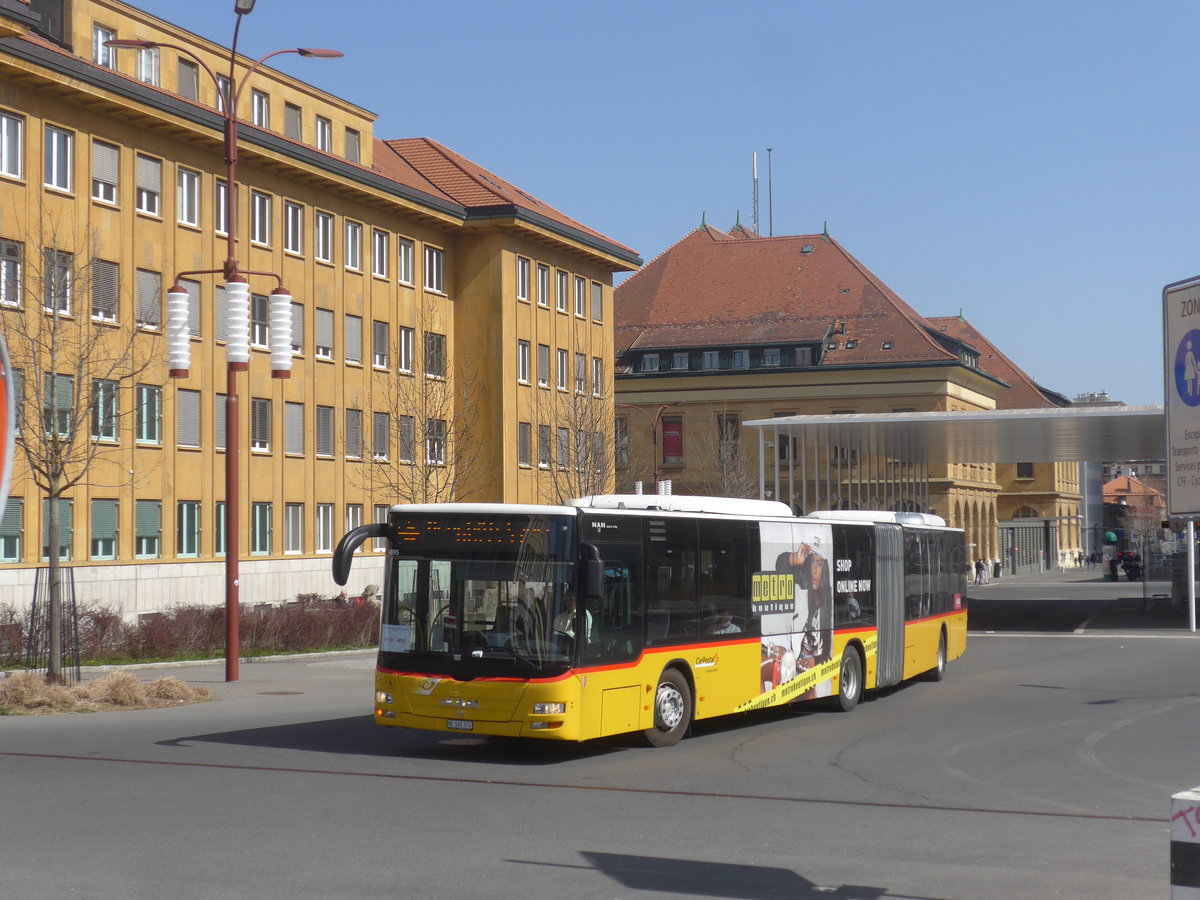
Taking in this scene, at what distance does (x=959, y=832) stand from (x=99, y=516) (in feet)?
110

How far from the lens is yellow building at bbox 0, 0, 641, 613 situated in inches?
1521

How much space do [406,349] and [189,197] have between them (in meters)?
12.0

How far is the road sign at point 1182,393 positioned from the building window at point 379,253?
1828 inches

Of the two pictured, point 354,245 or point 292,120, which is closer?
point 292,120

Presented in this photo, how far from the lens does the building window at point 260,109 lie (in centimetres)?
4934

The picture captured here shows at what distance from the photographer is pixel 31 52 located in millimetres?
37562

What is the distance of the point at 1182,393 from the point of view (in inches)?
304

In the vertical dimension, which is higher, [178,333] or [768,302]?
[768,302]

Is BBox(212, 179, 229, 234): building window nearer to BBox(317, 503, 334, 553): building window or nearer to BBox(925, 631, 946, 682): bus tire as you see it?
BBox(317, 503, 334, 553): building window

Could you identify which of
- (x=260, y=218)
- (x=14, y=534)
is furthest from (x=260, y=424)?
(x=14, y=534)

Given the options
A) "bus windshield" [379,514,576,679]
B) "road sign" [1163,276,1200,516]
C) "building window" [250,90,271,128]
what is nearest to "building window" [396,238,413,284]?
"building window" [250,90,271,128]

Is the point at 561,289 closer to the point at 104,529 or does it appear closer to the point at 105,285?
the point at 105,285

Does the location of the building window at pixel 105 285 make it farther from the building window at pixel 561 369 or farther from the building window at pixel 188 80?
the building window at pixel 561 369

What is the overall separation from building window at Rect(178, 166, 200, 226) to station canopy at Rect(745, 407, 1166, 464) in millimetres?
16863
